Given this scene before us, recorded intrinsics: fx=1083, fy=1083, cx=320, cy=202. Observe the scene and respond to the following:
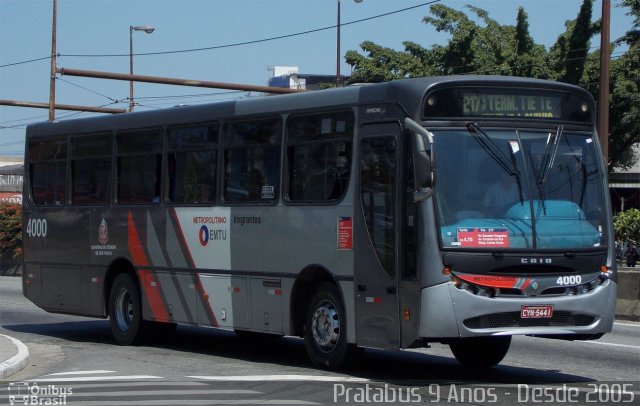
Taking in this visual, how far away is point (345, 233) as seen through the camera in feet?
40.9

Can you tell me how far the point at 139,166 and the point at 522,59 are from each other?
1136 inches

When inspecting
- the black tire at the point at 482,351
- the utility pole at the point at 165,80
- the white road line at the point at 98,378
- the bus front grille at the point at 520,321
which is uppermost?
the utility pole at the point at 165,80

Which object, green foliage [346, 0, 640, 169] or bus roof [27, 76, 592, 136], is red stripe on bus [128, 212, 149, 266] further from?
green foliage [346, 0, 640, 169]

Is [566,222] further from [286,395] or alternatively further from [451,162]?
[286,395]

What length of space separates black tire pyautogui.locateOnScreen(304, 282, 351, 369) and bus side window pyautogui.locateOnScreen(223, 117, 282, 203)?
5.11ft

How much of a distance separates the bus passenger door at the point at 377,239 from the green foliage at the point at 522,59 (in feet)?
92.3

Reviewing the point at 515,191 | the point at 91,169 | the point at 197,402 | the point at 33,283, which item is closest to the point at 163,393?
the point at 197,402

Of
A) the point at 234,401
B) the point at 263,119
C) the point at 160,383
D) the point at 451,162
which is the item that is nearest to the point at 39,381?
the point at 160,383

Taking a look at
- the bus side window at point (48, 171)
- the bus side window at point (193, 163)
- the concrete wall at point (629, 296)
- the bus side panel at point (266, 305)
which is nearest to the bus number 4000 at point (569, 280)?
the bus side panel at point (266, 305)

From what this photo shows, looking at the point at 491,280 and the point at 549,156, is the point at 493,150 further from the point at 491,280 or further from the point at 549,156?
the point at 491,280

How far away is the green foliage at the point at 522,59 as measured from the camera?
40000 millimetres

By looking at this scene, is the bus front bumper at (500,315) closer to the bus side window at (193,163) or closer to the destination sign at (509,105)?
the destination sign at (509,105)

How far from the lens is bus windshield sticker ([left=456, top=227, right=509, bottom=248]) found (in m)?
11.1

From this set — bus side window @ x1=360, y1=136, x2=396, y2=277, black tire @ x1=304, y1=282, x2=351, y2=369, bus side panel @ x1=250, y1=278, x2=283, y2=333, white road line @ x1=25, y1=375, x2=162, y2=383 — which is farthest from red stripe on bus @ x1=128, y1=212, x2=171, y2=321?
bus side window @ x1=360, y1=136, x2=396, y2=277
